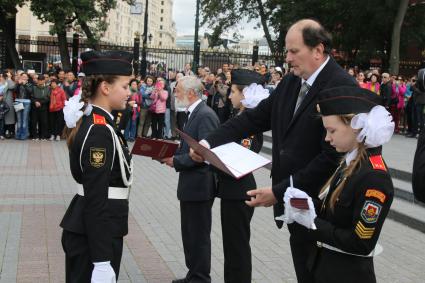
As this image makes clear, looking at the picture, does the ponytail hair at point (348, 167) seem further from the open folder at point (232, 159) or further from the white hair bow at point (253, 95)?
the white hair bow at point (253, 95)

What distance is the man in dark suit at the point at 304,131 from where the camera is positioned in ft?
11.4

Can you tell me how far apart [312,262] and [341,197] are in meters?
0.46

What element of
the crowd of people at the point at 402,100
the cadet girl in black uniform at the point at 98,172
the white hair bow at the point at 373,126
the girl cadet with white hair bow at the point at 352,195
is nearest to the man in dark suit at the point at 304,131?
the girl cadet with white hair bow at the point at 352,195

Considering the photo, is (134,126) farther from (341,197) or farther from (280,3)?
(280,3)

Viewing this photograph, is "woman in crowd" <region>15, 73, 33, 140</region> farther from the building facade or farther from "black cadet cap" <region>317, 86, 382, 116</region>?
"black cadet cap" <region>317, 86, 382, 116</region>

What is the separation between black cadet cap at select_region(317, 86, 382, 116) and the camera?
2.97m

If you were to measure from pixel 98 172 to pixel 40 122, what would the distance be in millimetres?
14701

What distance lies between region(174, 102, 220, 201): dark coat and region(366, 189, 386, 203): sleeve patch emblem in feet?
8.30

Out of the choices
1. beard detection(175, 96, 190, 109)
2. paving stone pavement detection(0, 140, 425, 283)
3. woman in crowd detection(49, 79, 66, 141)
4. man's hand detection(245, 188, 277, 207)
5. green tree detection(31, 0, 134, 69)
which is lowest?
paving stone pavement detection(0, 140, 425, 283)

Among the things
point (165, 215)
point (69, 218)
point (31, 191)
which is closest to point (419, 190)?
point (69, 218)

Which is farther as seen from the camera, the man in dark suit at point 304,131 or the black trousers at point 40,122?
the black trousers at point 40,122

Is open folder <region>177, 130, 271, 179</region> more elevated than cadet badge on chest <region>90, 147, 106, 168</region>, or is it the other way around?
cadet badge on chest <region>90, 147, 106, 168</region>

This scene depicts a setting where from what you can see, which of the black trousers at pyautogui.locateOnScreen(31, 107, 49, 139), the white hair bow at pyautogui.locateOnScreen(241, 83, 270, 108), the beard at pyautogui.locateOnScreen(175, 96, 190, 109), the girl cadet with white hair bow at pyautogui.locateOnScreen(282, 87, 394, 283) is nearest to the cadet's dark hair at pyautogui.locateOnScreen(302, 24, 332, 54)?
the girl cadet with white hair bow at pyautogui.locateOnScreen(282, 87, 394, 283)

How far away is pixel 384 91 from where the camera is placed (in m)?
19.0
